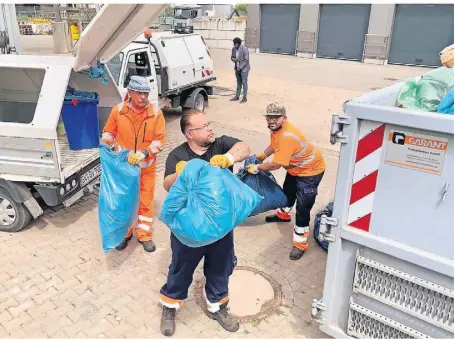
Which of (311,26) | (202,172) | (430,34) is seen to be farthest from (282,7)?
(202,172)

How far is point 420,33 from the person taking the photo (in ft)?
64.5

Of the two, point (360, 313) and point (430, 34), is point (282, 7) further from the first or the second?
point (360, 313)

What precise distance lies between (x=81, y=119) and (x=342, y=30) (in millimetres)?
19607

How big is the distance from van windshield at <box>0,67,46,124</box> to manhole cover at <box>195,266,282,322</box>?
137 inches

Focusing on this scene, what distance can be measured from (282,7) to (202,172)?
A: 2314 cm

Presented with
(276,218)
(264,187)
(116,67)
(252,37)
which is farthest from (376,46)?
(264,187)

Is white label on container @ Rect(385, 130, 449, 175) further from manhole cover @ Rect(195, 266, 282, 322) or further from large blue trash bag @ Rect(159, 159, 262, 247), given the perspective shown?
manhole cover @ Rect(195, 266, 282, 322)

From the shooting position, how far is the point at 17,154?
4227mm

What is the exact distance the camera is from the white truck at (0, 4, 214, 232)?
408 cm

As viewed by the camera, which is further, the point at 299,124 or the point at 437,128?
the point at 299,124

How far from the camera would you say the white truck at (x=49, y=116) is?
4.08 m

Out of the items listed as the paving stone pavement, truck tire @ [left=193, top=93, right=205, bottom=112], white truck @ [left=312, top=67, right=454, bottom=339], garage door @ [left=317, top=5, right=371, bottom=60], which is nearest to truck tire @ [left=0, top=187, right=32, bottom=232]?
the paving stone pavement

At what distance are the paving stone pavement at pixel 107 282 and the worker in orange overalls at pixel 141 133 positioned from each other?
42cm

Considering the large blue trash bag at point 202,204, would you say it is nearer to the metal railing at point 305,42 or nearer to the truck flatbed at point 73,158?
the truck flatbed at point 73,158
